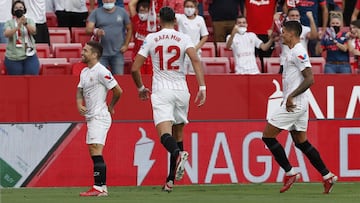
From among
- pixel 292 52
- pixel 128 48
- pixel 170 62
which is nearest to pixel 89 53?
pixel 170 62

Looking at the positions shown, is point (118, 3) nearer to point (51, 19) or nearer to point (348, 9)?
point (51, 19)

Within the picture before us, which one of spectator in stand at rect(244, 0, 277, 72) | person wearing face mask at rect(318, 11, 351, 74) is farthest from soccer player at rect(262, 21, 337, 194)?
spectator in stand at rect(244, 0, 277, 72)

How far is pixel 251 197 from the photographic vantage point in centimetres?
1302

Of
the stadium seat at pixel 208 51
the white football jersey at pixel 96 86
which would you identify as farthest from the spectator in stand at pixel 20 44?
the white football jersey at pixel 96 86

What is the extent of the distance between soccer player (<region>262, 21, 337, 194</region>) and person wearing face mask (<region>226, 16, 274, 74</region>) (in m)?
4.25

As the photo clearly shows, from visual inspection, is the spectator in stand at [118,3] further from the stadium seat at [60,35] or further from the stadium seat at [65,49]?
the stadium seat at [65,49]

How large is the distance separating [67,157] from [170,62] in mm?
3080

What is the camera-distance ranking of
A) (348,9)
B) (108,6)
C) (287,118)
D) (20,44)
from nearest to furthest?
(287,118), (20,44), (108,6), (348,9)

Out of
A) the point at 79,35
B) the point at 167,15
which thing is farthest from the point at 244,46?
the point at 167,15

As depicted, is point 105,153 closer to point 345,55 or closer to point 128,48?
point 128,48

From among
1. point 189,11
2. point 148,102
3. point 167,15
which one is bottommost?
point 148,102

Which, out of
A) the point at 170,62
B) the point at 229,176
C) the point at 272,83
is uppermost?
the point at 170,62

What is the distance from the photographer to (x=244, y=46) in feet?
59.9

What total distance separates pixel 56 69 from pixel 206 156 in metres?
2.82
